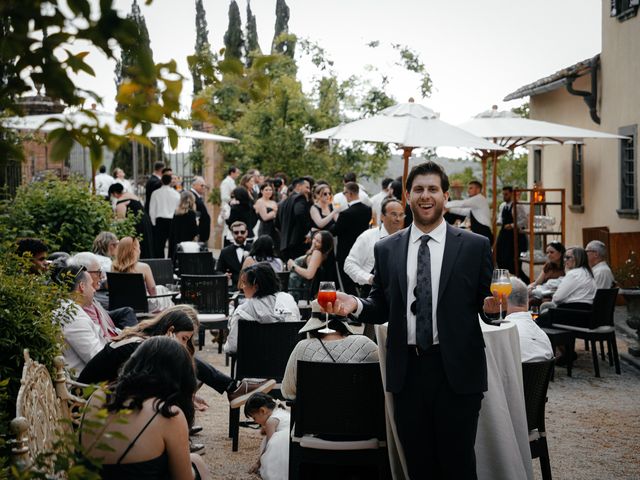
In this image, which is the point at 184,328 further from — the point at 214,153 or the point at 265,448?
the point at 214,153

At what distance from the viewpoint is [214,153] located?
26.8 metres

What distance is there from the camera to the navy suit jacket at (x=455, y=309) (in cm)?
407

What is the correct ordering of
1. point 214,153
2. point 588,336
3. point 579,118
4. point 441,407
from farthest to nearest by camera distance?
1. point 214,153
2. point 579,118
3. point 588,336
4. point 441,407

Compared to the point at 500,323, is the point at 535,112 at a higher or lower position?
higher

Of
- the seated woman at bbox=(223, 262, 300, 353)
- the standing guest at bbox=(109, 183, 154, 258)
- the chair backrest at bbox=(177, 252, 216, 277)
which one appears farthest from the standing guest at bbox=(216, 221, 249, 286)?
the seated woman at bbox=(223, 262, 300, 353)

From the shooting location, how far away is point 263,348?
6.85 m

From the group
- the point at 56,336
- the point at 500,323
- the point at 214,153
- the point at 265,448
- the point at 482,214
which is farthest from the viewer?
the point at 214,153

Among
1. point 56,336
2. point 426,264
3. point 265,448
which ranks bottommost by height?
point 265,448

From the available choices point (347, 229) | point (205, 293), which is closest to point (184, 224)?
point (347, 229)

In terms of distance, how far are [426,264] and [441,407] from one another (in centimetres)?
63

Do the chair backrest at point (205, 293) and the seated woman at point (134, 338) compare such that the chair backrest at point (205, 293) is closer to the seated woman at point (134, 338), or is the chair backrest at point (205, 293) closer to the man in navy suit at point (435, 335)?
the seated woman at point (134, 338)

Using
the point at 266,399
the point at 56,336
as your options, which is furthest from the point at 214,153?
the point at 56,336

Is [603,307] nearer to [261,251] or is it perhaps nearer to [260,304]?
[261,251]

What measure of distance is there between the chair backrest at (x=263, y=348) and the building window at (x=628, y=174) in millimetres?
10965
